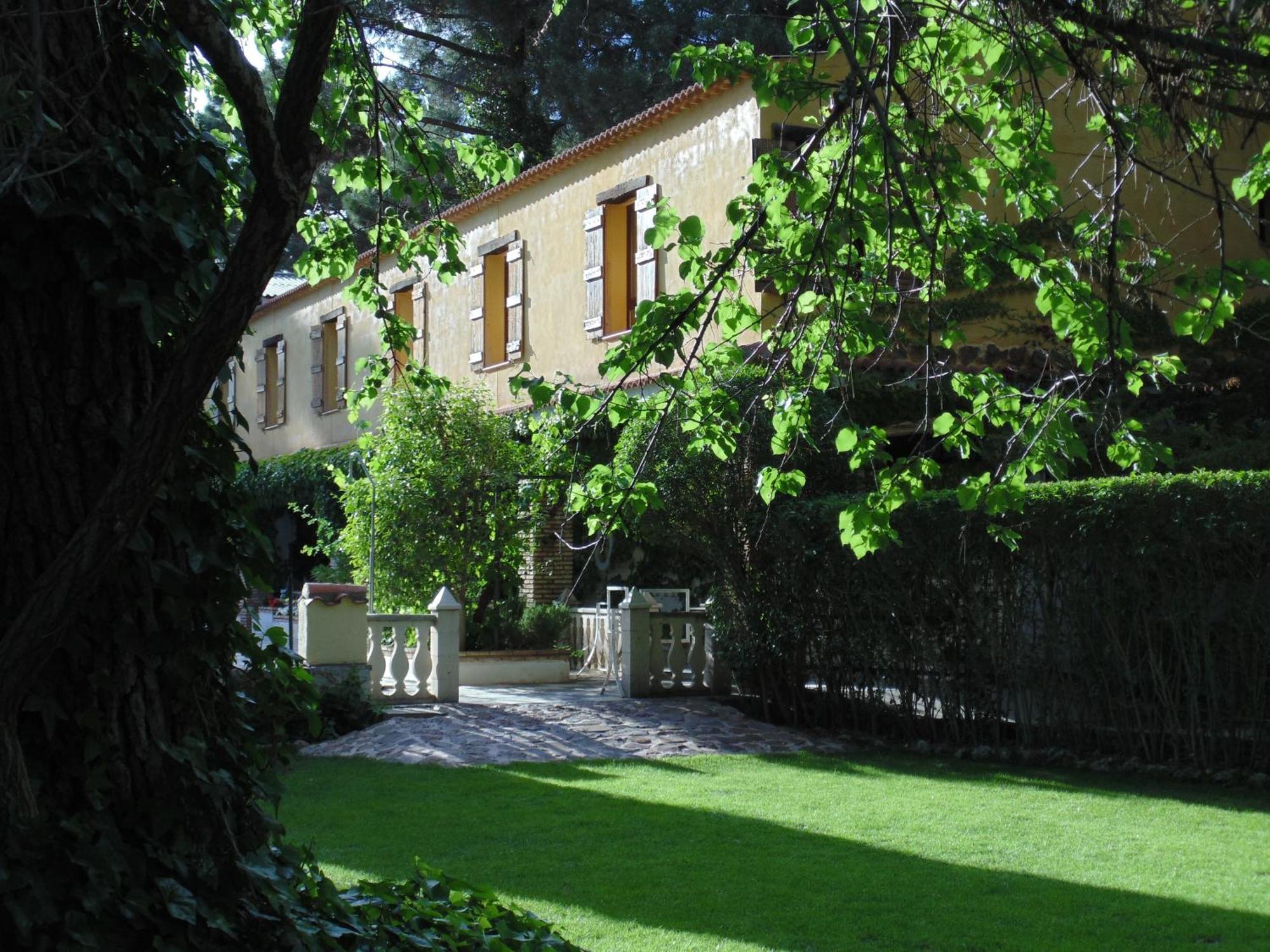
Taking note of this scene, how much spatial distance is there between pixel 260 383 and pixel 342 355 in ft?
19.8

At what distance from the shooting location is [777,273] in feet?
20.7

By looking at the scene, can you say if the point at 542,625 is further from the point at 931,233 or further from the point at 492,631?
the point at 931,233

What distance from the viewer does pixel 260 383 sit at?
31312mm

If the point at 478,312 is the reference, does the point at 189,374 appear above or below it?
below

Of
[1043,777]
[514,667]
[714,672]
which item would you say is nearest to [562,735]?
[714,672]

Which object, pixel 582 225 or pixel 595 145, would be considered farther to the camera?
pixel 582 225

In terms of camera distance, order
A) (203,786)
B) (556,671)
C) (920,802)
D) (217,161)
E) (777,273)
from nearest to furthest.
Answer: (203,786)
(217,161)
(777,273)
(920,802)
(556,671)

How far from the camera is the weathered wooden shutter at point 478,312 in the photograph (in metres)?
22.0

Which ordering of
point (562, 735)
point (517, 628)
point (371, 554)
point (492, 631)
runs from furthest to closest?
point (517, 628), point (492, 631), point (371, 554), point (562, 735)

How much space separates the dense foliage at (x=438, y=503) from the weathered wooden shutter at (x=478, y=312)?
3527 millimetres

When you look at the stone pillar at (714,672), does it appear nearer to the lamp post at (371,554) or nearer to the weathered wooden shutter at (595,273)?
the lamp post at (371,554)

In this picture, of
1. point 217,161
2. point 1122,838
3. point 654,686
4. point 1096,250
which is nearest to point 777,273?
point 1096,250

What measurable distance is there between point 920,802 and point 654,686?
244 inches

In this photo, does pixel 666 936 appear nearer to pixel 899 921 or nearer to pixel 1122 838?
pixel 899 921
